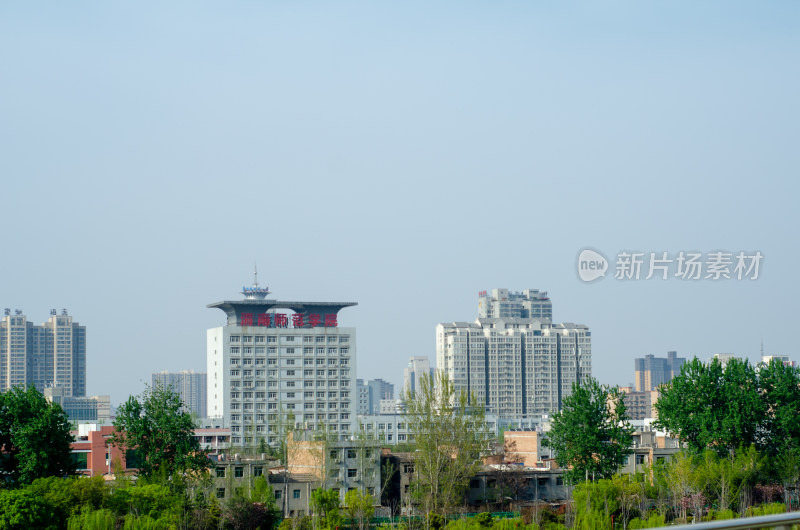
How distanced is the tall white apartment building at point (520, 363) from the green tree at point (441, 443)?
7002 cm

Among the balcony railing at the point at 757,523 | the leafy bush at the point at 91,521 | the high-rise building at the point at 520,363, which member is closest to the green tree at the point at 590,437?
the leafy bush at the point at 91,521

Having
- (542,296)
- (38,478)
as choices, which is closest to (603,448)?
(38,478)

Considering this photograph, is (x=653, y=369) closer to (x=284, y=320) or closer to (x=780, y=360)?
(x=284, y=320)

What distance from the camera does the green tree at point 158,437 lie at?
102 feet

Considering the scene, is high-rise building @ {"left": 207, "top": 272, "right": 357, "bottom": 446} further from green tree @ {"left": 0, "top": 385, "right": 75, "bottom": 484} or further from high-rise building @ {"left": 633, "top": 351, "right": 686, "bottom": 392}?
high-rise building @ {"left": 633, "top": 351, "right": 686, "bottom": 392}

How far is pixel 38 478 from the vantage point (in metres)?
27.4

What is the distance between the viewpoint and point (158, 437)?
31.3 metres

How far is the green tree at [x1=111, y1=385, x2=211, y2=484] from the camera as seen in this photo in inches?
1224

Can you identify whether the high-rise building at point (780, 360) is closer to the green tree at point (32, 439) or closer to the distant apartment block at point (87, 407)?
the green tree at point (32, 439)

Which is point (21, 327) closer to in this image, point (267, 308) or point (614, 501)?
point (267, 308)

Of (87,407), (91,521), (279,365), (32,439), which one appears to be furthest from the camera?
(87,407)

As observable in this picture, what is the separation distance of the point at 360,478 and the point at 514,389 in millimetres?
66538

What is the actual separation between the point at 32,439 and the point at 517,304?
95669 mm

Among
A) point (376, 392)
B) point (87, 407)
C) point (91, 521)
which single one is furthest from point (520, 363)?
point (91, 521)
